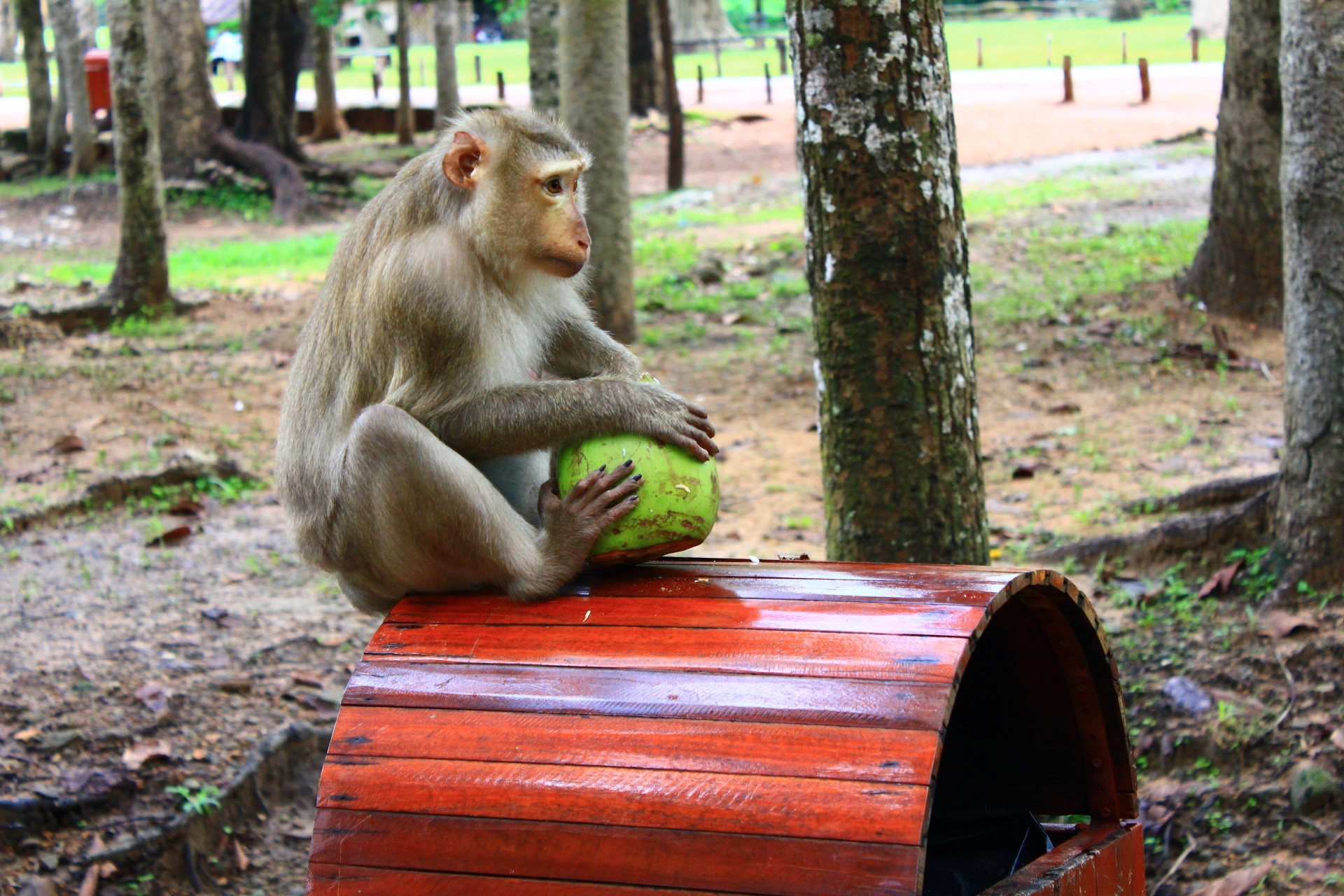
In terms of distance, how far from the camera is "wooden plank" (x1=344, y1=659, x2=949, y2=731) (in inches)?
98.9

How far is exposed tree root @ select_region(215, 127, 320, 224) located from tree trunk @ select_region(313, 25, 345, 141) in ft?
12.8

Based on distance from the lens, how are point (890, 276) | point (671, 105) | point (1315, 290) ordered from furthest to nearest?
point (671, 105), point (1315, 290), point (890, 276)

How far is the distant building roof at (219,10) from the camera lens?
48.7 m

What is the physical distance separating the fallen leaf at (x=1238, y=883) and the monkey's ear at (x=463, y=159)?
2.87 metres

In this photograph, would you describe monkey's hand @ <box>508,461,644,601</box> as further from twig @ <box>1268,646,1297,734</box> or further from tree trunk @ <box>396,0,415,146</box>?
tree trunk @ <box>396,0,415,146</box>

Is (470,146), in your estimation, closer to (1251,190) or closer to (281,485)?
(281,485)

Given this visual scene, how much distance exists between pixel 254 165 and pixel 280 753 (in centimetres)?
1625

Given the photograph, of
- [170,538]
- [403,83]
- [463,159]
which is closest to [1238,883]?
[463,159]

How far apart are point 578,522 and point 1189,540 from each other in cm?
319

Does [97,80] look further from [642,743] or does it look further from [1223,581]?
[642,743]

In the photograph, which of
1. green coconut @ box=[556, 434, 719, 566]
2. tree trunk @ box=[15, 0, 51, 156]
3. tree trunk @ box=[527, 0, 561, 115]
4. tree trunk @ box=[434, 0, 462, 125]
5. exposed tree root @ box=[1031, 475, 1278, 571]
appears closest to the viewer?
green coconut @ box=[556, 434, 719, 566]

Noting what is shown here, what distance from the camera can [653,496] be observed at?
3.19 meters

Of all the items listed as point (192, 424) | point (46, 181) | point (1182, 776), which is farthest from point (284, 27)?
point (1182, 776)

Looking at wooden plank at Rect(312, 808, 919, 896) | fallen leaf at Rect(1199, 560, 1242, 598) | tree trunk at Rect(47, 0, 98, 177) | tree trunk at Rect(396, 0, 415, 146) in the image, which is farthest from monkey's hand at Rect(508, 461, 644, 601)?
tree trunk at Rect(396, 0, 415, 146)
